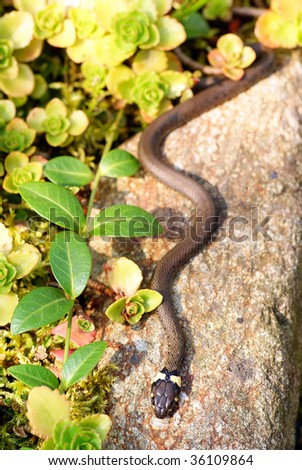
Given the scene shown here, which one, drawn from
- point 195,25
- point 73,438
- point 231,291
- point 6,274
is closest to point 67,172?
point 6,274

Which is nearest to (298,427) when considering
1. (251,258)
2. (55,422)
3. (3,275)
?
(251,258)

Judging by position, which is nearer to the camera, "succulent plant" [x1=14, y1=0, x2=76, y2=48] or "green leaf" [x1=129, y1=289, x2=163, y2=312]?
→ "green leaf" [x1=129, y1=289, x2=163, y2=312]

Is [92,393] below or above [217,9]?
below

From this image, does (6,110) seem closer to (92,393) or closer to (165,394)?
(92,393)

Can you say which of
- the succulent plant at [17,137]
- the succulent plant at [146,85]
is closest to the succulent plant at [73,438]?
the succulent plant at [17,137]

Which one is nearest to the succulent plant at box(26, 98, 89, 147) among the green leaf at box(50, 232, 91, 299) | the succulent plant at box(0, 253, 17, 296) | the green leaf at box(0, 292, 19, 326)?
the green leaf at box(50, 232, 91, 299)

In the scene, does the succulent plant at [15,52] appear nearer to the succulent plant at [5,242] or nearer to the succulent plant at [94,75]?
the succulent plant at [94,75]

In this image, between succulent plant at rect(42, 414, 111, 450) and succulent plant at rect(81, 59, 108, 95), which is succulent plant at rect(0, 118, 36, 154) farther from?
succulent plant at rect(42, 414, 111, 450)
